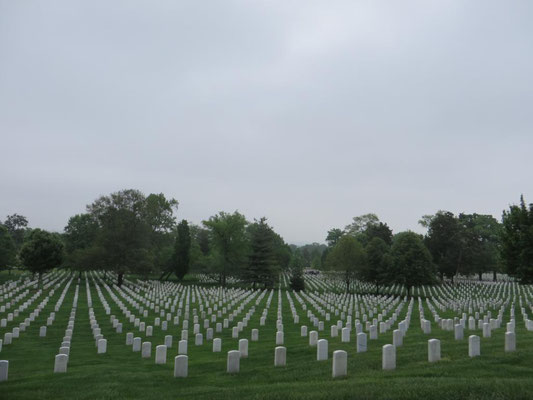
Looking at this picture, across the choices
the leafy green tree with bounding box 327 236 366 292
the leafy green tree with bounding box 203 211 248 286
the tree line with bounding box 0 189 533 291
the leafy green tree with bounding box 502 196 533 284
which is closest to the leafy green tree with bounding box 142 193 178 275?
the tree line with bounding box 0 189 533 291

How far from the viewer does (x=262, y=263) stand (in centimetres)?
4866

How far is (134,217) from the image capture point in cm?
4788

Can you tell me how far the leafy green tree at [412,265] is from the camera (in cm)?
4109

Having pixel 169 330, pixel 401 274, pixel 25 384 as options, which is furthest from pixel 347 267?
pixel 25 384

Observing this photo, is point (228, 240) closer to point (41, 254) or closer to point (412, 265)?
point (41, 254)

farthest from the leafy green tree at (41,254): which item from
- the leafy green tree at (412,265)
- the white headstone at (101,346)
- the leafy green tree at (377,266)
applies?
the leafy green tree at (412,265)

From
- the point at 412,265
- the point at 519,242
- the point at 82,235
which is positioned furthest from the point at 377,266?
the point at 82,235

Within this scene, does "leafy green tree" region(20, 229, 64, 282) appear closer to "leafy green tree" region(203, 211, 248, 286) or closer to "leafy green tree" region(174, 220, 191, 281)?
"leafy green tree" region(174, 220, 191, 281)

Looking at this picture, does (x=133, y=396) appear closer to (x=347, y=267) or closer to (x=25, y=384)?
(x=25, y=384)

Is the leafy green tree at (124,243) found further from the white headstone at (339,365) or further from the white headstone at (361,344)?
the white headstone at (339,365)

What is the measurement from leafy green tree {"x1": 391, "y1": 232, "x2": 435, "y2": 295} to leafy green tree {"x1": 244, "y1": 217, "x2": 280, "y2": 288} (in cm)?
1421

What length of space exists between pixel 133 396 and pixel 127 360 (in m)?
4.58

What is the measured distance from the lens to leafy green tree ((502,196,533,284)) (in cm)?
2251

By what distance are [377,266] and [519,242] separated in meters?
23.3
